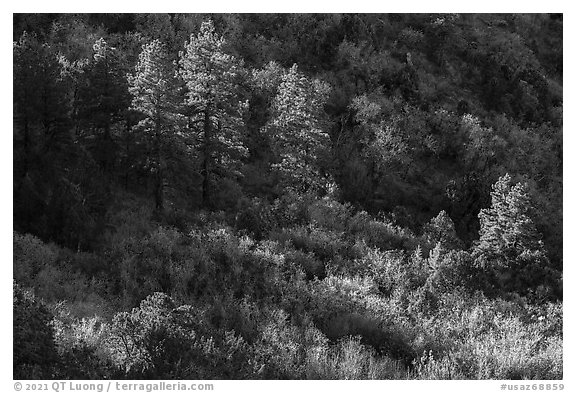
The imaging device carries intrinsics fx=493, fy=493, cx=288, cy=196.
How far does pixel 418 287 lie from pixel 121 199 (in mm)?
12374

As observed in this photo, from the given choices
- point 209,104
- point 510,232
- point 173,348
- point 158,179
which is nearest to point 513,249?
point 510,232

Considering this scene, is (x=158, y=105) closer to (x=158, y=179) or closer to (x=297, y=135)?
(x=158, y=179)

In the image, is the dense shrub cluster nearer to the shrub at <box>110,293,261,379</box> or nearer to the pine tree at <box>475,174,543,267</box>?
the shrub at <box>110,293,261,379</box>

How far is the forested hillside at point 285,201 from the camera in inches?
Result: 388

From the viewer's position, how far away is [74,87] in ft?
70.8

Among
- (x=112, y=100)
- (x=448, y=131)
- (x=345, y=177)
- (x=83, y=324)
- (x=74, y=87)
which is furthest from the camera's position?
(x=448, y=131)

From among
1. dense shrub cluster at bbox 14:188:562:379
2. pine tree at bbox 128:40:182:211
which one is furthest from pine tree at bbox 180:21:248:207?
dense shrub cluster at bbox 14:188:562:379

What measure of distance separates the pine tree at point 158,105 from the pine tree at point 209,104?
1.05 meters

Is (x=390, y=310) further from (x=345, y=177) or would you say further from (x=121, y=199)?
(x=345, y=177)

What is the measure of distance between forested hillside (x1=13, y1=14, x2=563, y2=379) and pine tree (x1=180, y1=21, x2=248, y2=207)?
0.10m

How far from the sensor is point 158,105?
19562 mm

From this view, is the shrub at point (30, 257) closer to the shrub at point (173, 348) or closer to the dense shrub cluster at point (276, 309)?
the dense shrub cluster at point (276, 309)

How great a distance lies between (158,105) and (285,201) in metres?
7.23
